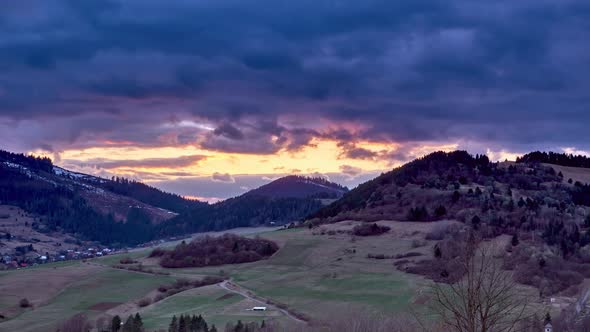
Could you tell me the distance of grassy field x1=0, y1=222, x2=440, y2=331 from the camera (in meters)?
123

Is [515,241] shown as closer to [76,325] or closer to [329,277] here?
[329,277]

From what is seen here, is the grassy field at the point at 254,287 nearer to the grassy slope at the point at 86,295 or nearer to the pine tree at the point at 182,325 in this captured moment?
the grassy slope at the point at 86,295

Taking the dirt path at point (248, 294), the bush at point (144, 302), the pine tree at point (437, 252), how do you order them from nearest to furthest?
1. the dirt path at point (248, 294)
2. the bush at point (144, 302)
3. the pine tree at point (437, 252)

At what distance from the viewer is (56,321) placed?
121062 mm

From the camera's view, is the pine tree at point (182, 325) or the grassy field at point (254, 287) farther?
the grassy field at point (254, 287)

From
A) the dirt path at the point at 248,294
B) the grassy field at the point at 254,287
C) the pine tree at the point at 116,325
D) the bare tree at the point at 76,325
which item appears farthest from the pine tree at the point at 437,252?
the bare tree at the point at 76,325

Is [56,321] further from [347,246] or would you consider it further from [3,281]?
[347,246]

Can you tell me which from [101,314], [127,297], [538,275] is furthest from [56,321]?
[538,275]

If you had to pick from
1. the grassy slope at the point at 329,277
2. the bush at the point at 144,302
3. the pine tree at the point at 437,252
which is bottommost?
the bush at the point at 144,302

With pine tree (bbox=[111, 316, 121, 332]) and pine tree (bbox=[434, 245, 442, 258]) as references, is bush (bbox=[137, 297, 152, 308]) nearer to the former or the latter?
pine tree (bbox=[111, 316, 121, 332])

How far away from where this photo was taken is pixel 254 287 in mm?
152750

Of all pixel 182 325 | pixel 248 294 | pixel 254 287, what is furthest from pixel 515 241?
pixel 182 325

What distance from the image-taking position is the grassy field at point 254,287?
404 ft

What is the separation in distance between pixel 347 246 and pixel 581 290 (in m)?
72.3
